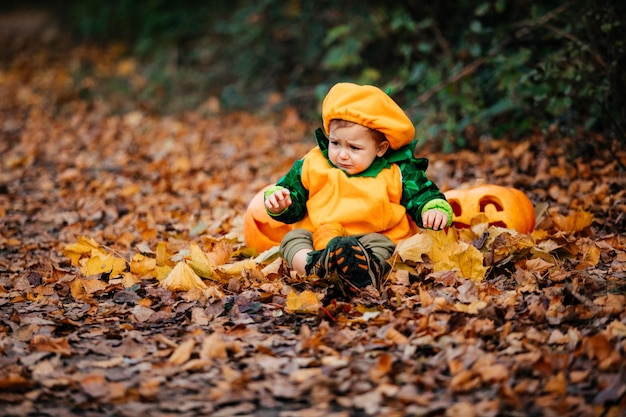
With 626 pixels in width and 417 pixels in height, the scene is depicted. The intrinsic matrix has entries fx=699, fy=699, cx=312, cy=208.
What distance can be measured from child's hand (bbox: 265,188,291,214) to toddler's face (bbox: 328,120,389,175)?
29 centimetres

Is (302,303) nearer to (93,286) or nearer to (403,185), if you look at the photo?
(403,185)

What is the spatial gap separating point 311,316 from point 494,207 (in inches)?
56.8

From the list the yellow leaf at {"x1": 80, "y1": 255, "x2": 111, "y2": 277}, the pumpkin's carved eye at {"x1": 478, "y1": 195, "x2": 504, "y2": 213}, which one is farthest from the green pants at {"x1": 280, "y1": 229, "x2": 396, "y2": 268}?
the yellow leaf at {"x1": 80, "y1": 255, "x2": 111, "y2": 277}

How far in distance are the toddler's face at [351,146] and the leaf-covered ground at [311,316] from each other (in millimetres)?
483

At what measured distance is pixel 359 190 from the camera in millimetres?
3404

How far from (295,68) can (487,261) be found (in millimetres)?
5795

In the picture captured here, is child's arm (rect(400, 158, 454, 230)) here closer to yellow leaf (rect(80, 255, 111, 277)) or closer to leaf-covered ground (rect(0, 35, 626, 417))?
leaf-covered ground (rect(0, 35, 626, 417))

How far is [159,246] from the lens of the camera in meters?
3.76

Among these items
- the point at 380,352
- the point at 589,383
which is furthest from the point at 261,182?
the point at 589,383

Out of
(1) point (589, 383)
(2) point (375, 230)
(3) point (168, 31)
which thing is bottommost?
(1) point (589, 383)

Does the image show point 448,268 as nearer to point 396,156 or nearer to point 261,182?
point 396,156

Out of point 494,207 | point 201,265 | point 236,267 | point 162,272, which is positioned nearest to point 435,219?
point 494,207

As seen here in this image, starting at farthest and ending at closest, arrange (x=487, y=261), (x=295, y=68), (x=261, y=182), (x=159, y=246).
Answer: (x=295, y=68)
(x=261, y=182)
(x=159, y=246)
(x=487, y=261)

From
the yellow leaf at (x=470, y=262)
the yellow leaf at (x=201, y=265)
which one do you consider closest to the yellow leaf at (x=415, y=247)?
the yellow leaf at (x=470, y=262)
